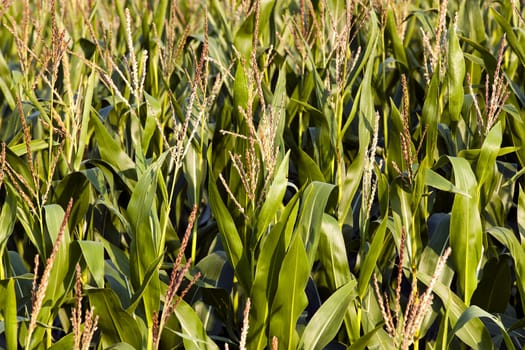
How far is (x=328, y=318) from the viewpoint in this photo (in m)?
2.07

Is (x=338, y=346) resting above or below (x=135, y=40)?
below

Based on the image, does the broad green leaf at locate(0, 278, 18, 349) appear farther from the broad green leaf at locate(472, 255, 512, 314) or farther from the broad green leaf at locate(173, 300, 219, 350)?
the broad green leaf at locate(472, 255, 512, 314)

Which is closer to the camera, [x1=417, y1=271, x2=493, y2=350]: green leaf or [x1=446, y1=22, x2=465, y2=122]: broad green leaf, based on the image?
[x1=417, y1=271, x2=493, y2=350]: green leaf

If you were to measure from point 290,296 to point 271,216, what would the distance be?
213 millimetres

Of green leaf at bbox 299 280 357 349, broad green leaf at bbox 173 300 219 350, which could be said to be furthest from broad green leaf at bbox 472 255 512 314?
broad green leaf at bbox 173 300 219 350

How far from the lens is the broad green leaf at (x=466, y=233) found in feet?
7.51

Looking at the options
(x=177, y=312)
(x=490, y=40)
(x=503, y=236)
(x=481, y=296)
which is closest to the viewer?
(x=177, y=312)

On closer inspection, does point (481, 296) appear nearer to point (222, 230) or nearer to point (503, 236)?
point (503, 236)

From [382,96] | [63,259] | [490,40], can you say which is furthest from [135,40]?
[63,259]

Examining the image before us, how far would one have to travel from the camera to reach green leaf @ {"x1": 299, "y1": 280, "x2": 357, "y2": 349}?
2.05 metres

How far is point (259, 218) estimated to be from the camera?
6.88ft

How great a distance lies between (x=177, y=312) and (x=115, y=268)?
0.40 metres

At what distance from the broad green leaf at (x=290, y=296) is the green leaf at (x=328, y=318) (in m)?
0.04

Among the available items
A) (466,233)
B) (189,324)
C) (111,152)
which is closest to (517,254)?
(466,233)
